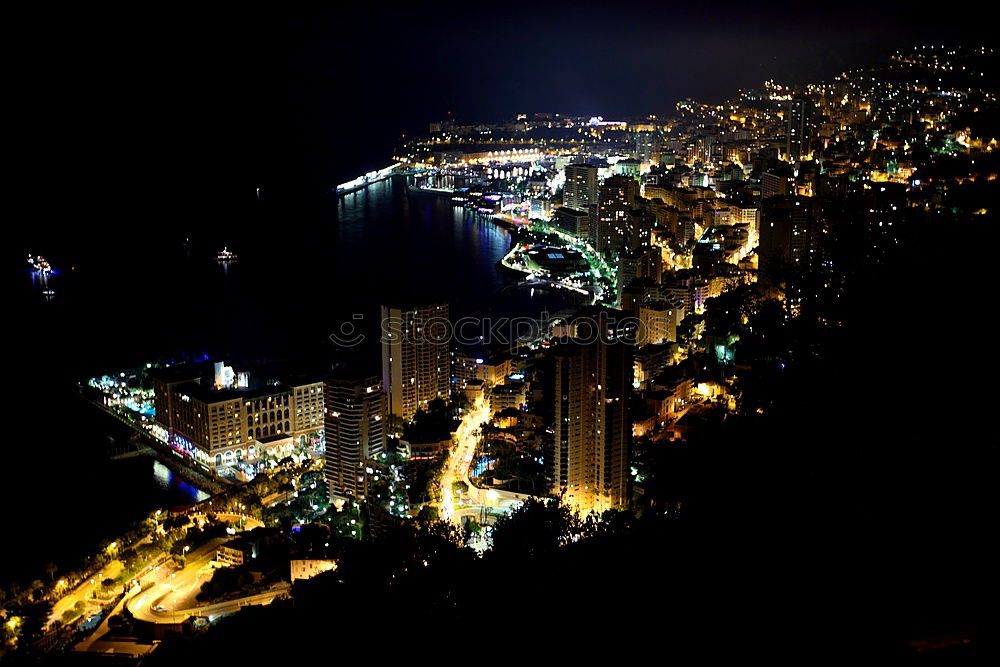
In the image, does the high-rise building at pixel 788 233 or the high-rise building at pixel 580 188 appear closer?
the high-rise building at pixel 788 233

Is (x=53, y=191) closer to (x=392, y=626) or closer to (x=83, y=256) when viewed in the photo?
(x=83, y=256)

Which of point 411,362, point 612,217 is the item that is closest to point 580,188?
point 612,217

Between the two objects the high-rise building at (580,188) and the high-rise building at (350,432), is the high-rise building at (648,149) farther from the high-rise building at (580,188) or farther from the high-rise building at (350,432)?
the high-rise building at (350,432)

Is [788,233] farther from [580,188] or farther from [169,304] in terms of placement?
[580,188]

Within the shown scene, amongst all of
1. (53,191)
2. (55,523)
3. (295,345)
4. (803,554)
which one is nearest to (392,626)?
(803,554)

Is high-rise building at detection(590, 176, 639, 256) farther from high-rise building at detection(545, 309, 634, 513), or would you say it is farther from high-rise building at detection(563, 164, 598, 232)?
high-rise building at detection(545, 309, 634, 513)

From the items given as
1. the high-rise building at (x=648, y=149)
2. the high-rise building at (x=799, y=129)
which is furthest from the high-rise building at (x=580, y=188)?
the high-rise building at (x=799, y=129)
